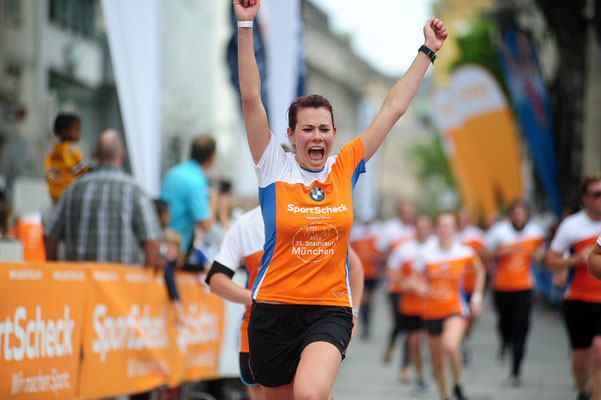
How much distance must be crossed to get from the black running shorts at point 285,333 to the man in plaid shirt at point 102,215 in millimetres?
3118

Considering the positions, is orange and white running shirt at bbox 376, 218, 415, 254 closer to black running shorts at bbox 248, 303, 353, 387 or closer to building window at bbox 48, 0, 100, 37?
building window at bbox 48, 0, 100, 37

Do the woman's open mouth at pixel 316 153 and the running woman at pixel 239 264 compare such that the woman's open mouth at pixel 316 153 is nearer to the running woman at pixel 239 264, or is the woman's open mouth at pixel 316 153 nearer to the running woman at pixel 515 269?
the running woman at pixel 239 264

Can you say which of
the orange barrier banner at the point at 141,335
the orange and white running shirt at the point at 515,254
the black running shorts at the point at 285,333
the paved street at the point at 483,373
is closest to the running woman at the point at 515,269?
the orange and white running shirt at the point at 515,254

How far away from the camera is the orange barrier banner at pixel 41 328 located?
5.89 metres

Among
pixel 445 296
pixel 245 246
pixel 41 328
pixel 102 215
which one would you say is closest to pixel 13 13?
pixel 102 215

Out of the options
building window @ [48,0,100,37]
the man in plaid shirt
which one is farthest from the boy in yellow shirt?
building window @ [48,0,100,37]

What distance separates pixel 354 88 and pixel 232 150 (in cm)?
6027

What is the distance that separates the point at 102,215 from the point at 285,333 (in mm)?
3239

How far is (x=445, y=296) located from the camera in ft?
34.0

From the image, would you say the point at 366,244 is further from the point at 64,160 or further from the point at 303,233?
the point at 303,233

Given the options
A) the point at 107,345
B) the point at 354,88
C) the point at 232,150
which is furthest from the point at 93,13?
the point at 354,88

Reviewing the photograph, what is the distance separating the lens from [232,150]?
35.1m

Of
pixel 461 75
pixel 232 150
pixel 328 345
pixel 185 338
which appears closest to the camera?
→ pixel 328 345

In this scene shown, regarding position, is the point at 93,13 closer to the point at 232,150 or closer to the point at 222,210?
the point at 222,210
